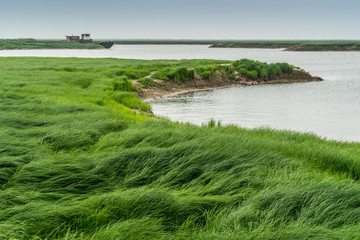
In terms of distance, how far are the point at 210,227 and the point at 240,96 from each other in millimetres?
14983

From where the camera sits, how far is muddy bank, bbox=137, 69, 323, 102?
58.3ft

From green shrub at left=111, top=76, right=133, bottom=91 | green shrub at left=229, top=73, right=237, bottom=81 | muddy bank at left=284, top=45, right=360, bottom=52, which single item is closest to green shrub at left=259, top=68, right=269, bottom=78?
green shrub at left=229, top=73, right=237, bottom=81

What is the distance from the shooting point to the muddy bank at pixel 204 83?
17764 mm

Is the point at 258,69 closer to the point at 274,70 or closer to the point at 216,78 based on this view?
the point at 274,70

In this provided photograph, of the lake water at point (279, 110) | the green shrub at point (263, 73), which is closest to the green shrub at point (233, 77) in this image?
the green shrub at point (263, 73)

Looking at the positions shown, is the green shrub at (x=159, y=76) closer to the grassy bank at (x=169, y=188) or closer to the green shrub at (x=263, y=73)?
the green shrub at (x=263, y=73)

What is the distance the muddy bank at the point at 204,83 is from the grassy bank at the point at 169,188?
11857 mm

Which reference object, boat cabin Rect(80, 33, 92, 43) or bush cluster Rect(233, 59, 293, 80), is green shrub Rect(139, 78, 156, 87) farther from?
boat cabin Rect(80, 33, 92, 43)

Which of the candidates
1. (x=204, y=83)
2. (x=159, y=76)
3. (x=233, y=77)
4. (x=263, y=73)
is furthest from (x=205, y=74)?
(x=263, y=73)

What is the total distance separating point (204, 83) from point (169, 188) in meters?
18.4

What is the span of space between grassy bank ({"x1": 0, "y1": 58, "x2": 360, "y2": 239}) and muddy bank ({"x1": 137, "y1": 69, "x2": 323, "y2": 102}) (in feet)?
38.9

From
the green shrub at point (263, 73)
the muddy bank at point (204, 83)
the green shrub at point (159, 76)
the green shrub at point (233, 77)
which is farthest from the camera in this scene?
the green shrub at point (263, 73)

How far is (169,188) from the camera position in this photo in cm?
331

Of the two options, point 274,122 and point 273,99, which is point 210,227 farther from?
point 273,99
